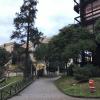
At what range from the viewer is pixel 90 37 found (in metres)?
44.1

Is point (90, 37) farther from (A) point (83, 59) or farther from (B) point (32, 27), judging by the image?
(B) point (32, 27)

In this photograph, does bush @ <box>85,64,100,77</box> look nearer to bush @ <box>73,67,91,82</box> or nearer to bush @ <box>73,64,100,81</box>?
bush @ <box>73,64,100,81</box>

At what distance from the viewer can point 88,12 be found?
49.0m

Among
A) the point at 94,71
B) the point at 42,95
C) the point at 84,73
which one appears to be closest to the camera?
the point at 42,95

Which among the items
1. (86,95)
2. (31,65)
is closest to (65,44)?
(86,95)

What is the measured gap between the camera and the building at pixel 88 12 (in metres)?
47.1

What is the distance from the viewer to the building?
4706cm

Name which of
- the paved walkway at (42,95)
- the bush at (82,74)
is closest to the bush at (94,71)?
the bush at (82,74)

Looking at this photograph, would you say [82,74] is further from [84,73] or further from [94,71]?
[94,71]

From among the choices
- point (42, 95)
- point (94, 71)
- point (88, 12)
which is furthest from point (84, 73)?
point (88, 12)

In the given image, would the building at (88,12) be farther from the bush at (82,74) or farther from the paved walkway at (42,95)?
the paved walkway at (42,95)

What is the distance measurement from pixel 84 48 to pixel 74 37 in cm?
379

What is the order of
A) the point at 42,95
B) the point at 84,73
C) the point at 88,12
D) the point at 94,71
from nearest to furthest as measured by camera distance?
the point at 42,95 → the point at 84,73 → the point at 94,71 → the point at 88,12

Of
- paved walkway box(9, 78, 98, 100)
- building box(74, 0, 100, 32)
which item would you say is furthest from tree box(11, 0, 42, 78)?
paved walkway box(9, 78, 98, 100)
